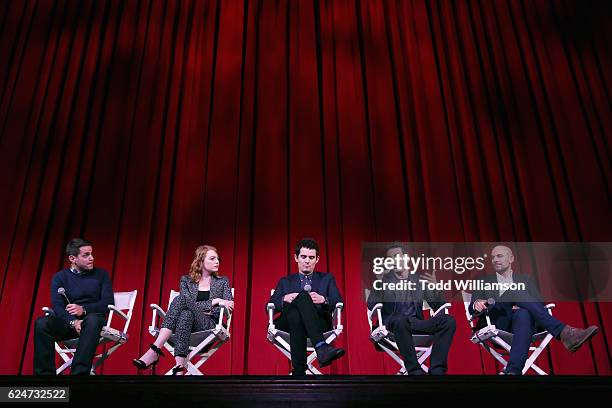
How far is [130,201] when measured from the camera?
5406mm

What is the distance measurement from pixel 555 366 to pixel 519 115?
2219 mm

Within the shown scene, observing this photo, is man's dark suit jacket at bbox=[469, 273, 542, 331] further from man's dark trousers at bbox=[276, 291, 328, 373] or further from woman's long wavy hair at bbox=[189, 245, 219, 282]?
woman's long wavy hair at bbox=[189, 245, 219, 282]

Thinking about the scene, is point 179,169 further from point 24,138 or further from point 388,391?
point 388,391

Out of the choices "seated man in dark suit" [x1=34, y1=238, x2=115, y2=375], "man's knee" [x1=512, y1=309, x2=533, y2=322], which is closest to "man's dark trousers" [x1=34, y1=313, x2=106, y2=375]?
"seated man in dark suit" [x1=34, y1=238, x2=115, y2=375]

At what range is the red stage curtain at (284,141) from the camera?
513 cm

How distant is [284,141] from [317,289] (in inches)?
78.7

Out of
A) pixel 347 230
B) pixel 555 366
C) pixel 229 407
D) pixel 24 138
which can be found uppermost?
pixel 24 138

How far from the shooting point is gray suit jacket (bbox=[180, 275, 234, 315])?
3.83m

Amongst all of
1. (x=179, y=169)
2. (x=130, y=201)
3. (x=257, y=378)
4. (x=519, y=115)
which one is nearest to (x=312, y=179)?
(x=179, y=169)

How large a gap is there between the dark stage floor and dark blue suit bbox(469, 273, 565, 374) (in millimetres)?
806

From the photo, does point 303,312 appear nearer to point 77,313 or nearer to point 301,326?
point 301,326

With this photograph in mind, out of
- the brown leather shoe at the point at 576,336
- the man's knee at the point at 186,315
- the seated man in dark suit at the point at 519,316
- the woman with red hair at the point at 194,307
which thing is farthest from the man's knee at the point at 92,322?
the brown leather shoe at the point at 576,336

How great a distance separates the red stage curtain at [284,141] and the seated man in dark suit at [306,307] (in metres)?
1.07

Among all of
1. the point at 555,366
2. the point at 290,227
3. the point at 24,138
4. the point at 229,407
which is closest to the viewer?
the point at 229,407
